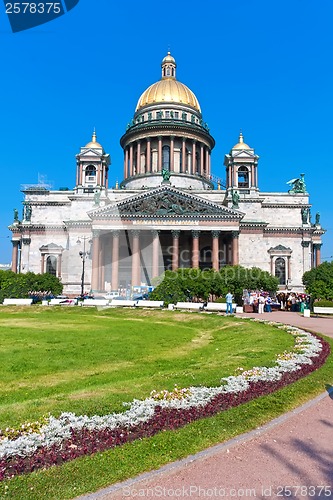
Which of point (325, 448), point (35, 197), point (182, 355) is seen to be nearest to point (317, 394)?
point (325, 448)

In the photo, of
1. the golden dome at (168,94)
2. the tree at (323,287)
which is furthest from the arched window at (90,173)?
the tree at (323,287)

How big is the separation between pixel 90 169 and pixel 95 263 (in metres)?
19.8

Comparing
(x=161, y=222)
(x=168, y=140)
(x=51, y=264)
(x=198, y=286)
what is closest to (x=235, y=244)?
(x=161, y=222)

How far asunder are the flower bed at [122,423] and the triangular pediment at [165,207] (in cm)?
4529

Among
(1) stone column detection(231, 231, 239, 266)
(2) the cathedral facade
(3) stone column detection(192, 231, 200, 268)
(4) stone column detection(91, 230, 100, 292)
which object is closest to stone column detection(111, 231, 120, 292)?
(2) the cathedral facade

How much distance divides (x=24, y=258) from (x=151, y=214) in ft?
77.4

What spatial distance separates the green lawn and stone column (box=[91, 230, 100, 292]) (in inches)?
1251

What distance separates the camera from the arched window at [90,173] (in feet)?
216

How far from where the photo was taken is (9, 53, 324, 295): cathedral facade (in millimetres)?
54688

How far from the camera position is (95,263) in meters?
53.8

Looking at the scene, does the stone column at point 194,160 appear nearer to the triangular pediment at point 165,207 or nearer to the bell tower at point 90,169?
the bell tower at point 90,169

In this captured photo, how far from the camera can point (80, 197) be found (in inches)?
2462

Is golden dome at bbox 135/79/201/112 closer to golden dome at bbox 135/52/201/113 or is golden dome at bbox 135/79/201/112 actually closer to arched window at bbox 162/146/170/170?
golden dome at bbox 135/52/201/113

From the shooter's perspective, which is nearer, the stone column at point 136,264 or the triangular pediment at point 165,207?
the stone column at point 136,264
